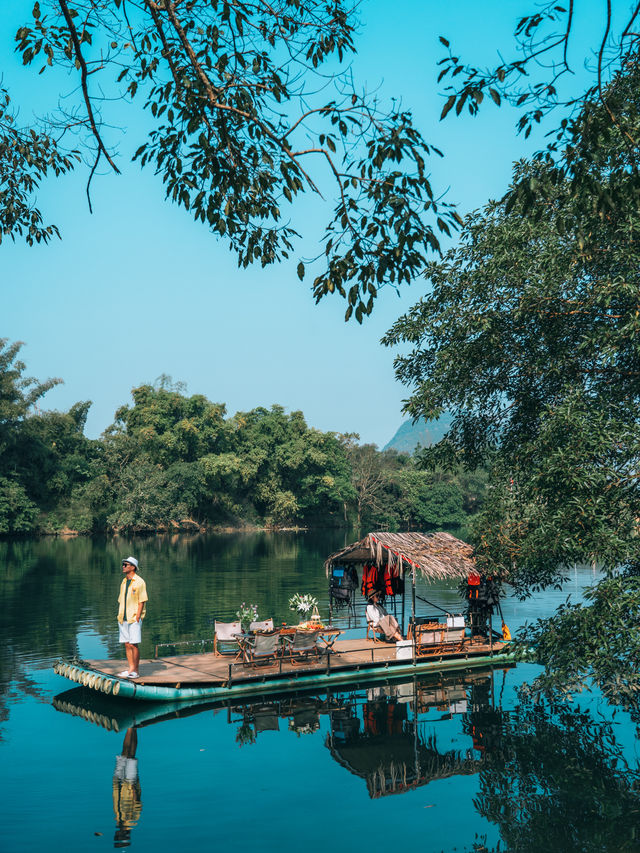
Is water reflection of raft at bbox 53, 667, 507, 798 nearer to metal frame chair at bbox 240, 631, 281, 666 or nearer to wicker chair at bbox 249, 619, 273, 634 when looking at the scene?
metal frame chair at bbox 240, 631, 281, 666

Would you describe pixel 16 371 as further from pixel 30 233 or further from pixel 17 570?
pixel 30 233

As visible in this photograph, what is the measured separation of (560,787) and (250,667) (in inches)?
264

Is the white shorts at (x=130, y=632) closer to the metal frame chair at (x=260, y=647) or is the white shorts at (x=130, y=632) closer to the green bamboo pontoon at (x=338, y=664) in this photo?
the green bamboo pontoon at (x=338, y=664)

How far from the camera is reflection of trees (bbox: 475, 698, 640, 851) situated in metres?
8.95

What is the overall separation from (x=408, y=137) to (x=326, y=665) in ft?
38.6

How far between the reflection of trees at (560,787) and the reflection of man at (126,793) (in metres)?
4.32

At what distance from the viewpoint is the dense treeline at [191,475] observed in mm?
61219

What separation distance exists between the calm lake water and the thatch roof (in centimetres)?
240

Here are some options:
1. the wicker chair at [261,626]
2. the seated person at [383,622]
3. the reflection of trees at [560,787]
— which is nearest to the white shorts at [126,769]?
the wicker chair at [261,626]

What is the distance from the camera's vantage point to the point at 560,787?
1054 cm

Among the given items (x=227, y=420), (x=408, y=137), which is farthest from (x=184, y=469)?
(x=408, y=137)

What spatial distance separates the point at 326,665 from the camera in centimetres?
1552

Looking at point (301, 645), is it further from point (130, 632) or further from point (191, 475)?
point (191, 475)

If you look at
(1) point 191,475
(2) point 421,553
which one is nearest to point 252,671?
(2) point 421,553
